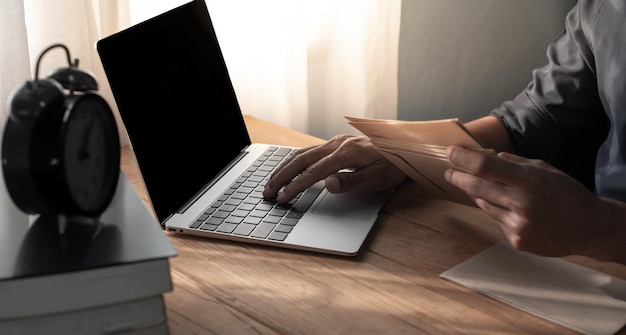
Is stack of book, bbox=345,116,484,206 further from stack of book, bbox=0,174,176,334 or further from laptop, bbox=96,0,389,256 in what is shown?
stack of book, bbox=0,174,176,334

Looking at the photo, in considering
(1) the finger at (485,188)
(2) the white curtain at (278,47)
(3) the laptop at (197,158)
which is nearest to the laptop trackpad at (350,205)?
(3) the laptop at (197,158)

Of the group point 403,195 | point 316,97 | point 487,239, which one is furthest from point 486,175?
point 316,97

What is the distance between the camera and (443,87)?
2.00 m

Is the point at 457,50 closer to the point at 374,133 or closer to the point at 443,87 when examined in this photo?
the point at 443,87

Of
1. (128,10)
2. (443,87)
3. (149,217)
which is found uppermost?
(128,10)

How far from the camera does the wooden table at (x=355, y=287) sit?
0.74 m

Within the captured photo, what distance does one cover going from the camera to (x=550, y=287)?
2.64 feet

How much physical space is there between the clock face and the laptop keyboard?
24cm

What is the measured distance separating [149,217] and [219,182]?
1.22 ft

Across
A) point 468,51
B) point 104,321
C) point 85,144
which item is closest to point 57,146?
point 85,144

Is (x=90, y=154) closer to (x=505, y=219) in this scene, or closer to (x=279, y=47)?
(x=505, y=219)

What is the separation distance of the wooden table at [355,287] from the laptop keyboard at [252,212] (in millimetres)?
21

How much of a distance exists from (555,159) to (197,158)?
64 centimetres

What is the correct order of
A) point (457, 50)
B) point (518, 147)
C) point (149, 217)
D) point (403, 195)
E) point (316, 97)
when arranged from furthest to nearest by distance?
point (457, 50)
point (316, 97)
point (518, 147)
point (403, 195)
point (149, 217)
